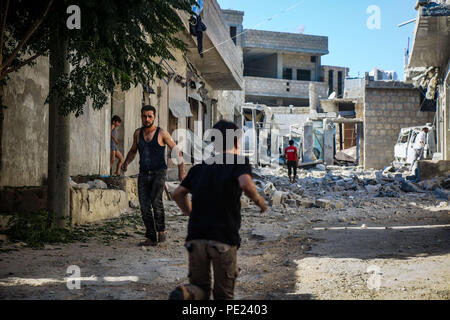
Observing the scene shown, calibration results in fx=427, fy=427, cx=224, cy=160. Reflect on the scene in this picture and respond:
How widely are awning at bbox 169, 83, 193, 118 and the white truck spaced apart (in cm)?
1042

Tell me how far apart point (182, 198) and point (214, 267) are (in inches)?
20.6

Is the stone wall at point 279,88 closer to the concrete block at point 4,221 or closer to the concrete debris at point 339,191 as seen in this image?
the concrete debris at point 339,191

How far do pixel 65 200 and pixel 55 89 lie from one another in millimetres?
1409

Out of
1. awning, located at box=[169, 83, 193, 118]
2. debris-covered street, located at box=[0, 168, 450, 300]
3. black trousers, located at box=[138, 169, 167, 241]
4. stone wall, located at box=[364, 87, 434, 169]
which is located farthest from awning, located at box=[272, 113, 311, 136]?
black trousers, located at box=[138, 169, 167, 241]

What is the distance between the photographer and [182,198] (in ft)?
9.02

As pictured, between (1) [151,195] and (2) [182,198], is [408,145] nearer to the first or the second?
(1) [151,195]

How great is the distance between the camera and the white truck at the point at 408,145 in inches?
740

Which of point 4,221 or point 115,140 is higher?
point 115,140

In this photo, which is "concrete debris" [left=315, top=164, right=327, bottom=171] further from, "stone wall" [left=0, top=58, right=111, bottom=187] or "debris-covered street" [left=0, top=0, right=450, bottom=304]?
"stone wall" [left=0, top=58, right=111, bottom=187]

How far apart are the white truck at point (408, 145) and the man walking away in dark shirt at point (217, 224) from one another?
17.4m

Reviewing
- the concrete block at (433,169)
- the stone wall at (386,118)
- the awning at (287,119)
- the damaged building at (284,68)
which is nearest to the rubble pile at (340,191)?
the concrete block at (433,169)

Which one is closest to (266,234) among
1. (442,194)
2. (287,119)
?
(442,194)

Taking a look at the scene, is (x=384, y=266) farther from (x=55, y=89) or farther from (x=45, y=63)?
(x=45, y=63)
